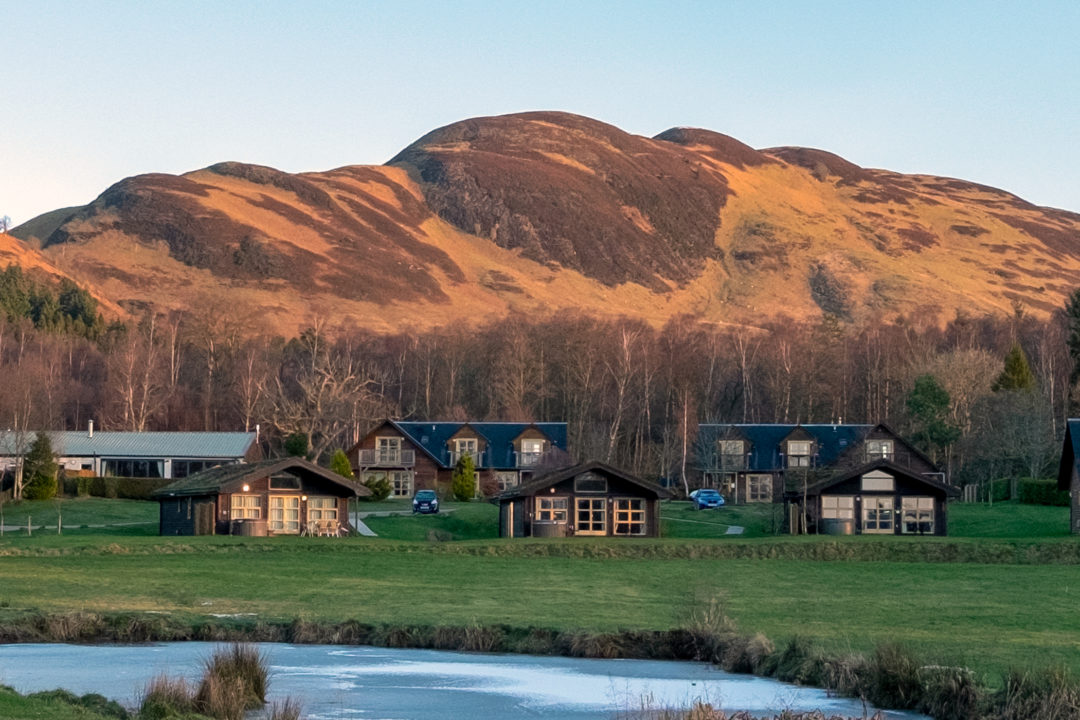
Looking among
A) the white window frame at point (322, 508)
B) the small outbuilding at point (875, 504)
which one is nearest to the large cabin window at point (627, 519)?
the small outbuilding at point (875, 504)

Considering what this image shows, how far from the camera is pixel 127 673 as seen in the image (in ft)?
81.9

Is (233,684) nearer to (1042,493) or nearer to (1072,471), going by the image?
(1072,471)

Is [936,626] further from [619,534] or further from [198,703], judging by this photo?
[619,534]

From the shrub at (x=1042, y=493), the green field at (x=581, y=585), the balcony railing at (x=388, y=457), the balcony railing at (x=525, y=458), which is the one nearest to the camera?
the green field at (x=581, y=585)

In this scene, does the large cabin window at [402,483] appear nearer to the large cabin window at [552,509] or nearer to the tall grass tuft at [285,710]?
the large cabin window at [552,509]

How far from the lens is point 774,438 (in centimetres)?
10038

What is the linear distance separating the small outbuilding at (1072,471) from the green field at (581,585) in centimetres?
186

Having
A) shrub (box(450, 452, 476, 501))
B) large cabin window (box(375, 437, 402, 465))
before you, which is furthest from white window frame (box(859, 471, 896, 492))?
large cabin window (box(375, 437, 402, 465))

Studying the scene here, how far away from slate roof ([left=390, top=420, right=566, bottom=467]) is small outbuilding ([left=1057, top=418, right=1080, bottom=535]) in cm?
3645

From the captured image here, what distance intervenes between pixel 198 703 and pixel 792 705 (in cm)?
880

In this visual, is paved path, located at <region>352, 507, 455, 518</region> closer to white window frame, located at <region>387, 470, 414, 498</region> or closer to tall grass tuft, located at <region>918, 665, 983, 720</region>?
white window frame, located at <region>387, 470, 414, 498</region>

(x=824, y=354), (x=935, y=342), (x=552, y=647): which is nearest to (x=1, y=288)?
(x=824, y=354)

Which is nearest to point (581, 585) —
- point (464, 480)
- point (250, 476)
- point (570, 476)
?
point (570, 476)

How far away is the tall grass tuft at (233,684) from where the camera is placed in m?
20.3
